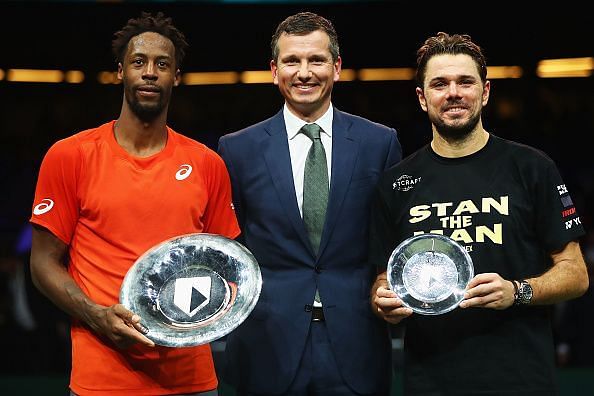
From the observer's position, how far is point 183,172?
2.41 m

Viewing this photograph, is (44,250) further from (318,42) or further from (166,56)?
(318,42)

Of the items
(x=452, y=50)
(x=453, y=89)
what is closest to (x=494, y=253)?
(x=453, y=89)

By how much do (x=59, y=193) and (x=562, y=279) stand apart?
1.41 meters

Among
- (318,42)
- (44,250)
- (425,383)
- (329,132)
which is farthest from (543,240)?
(44,250)

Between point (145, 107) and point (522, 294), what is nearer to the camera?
point (522, 294)

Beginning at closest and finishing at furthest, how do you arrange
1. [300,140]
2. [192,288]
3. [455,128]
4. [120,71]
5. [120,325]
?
[120,325]
[192,288]
[455,128]
[120,71]
[300,140]

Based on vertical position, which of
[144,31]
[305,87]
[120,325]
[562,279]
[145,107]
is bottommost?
[120,325]

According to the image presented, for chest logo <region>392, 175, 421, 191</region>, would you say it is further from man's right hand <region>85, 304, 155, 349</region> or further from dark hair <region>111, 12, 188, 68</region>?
man's right hand <region>85, 304, 155, 349</region>

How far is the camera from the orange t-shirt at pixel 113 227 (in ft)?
7.52

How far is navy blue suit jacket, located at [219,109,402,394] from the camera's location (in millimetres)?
2506

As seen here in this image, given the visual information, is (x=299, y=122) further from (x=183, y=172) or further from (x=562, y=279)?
(x=562, y=279)

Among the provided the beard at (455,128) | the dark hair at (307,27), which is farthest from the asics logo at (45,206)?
the beard at (455,128)

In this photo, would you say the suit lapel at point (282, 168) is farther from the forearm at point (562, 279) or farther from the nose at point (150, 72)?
the forearm at point (562, 279)

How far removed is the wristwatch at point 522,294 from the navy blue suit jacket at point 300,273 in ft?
1.65
